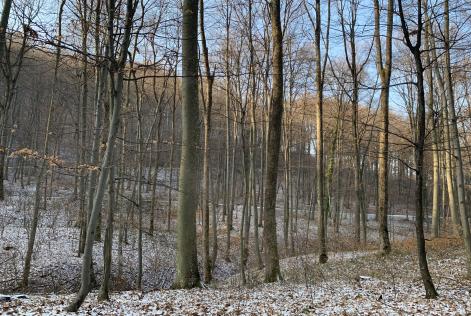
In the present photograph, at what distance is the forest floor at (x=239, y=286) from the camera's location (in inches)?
230

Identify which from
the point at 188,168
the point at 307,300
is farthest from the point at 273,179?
the point at 307,300

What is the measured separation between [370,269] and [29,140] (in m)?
26.4

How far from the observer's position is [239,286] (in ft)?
30.8

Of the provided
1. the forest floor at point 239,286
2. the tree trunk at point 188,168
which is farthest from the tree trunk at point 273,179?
the tree trunk at point 188,168

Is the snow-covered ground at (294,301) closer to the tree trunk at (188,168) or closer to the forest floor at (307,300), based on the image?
the forest floor at (307,300)

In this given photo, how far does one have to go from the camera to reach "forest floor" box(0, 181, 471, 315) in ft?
19.1

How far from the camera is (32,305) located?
6.03 metres

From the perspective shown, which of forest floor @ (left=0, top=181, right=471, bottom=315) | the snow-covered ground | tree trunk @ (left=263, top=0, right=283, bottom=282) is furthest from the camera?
tree trunk @ (left=263, top=0, right=283, bottom=282)

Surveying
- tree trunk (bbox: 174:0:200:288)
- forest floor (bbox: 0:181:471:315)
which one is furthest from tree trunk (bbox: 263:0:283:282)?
tree trunk (bbox: 174:0:200:288)

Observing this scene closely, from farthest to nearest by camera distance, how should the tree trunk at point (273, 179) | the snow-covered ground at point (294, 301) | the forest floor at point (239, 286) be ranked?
the tree trunk at point (273, 179) < the forest floor at point (239, 286) < the snow-covered ground at point (294, 301)

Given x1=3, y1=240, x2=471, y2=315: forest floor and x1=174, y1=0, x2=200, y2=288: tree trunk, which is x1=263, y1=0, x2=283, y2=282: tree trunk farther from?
x1=174, y1=0, x2=200, y2=288: tree trunk

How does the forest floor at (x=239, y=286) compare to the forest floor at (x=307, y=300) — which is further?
the forest floor at (x=239, y=286)

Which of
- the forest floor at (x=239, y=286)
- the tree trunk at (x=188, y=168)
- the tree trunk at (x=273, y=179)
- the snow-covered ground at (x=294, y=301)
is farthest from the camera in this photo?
the tree trunk at (x=273, y=179)

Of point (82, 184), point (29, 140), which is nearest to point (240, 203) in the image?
point (29, 140)
